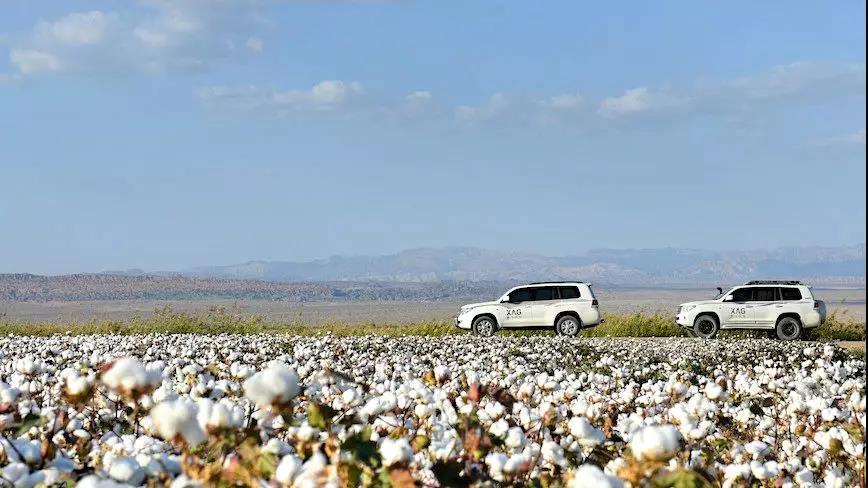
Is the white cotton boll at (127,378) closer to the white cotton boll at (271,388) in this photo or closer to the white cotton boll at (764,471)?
the white cotton boll at (271,388)

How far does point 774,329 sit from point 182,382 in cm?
2135

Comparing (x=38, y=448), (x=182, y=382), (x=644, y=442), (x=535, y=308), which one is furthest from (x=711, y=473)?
(x=535, y=308)

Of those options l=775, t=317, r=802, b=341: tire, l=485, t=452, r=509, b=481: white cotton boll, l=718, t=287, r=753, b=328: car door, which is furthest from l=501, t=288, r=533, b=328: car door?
l=485, t=452, r=509, b=481: white cotton boll

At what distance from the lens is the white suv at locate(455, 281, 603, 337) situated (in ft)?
83.5

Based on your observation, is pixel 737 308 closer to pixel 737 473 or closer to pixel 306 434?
pixel 737 473

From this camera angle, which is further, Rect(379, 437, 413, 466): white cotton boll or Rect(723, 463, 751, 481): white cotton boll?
Rect(723, 463, 751, 481): white cotton boll

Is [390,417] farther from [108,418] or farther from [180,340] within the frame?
[180,340]

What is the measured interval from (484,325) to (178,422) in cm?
2303

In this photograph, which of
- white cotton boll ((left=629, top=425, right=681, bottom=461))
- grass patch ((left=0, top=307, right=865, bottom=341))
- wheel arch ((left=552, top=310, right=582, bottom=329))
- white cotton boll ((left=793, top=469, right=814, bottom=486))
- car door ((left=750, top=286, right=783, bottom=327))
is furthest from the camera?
wheel arch ((left=552, top=310, right=582, bottom=329))

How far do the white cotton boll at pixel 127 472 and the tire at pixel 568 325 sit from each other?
22.9m

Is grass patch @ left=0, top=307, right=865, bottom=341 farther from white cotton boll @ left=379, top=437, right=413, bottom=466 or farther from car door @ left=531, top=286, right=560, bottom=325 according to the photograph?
white cotton boll @ left=379, top=437, right=413, bottom=466

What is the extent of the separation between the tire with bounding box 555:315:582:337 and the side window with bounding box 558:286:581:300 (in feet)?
2.11

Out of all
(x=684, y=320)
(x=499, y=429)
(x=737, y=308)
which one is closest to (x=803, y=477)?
(x=499, y=429)

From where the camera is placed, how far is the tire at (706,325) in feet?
84.0
